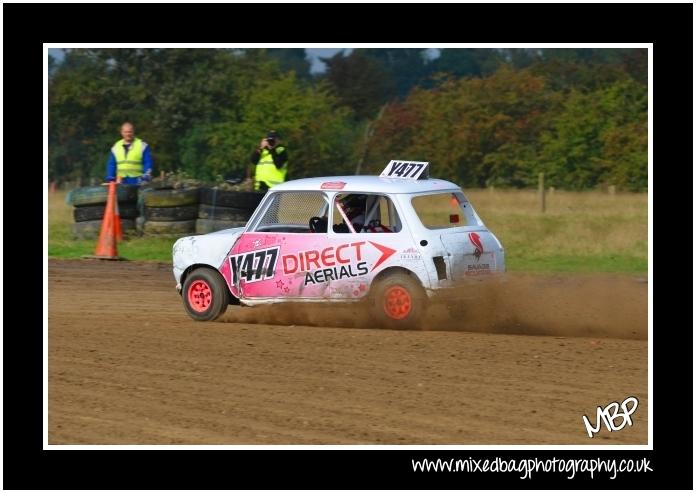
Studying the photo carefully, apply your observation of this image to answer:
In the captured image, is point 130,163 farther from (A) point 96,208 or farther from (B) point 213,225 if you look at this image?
(B) point 213,225

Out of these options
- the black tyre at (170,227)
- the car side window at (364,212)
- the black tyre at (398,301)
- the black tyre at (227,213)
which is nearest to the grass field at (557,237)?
the black tyre at (170,227)

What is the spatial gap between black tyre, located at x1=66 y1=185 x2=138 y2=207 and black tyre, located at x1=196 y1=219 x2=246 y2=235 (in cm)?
121

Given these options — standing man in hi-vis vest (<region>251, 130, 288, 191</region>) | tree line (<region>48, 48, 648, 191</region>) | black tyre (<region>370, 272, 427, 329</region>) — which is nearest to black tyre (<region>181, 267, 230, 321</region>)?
black tyre (<region>370, 272, 427, 329</region>)

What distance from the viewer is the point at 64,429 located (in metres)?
8.96

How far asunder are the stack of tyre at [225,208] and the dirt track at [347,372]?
5.21 metres

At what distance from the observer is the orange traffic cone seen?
19.6 metres

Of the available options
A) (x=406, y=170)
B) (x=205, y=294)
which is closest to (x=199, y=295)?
(x=205, y=294)

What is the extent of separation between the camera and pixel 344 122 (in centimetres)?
4559

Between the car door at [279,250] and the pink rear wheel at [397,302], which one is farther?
the car door at [279,250]

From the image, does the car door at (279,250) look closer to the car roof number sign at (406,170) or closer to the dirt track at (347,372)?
the dirt track at (347,372)

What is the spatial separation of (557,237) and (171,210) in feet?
23.8

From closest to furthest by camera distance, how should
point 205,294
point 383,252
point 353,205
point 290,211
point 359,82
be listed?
1. point 383,252
2. point 353,205
3. point 290,211
4. point 205,294
5. point 359,82

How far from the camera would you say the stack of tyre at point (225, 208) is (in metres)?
20.7

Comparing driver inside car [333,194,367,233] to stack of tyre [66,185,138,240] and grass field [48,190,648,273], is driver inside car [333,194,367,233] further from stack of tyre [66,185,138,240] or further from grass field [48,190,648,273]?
stack of tyre [66,185,138,240]
